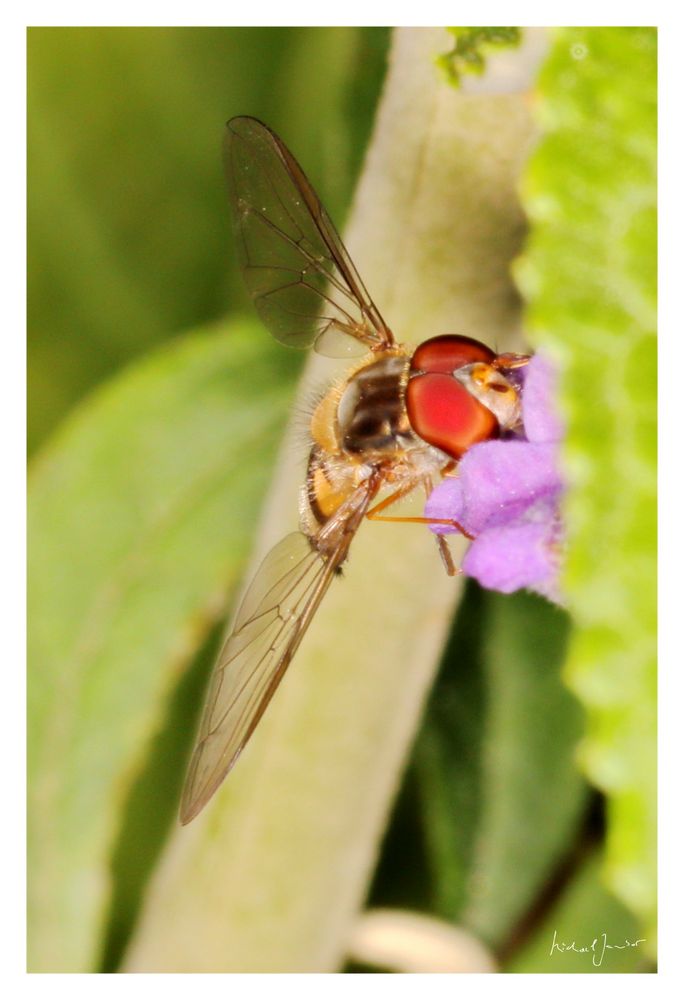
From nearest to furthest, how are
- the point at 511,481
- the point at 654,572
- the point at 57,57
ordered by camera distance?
1. the point at 654,572
2. the point at 511,481
3. the point at 57,57

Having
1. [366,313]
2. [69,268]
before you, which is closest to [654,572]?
[366,313]

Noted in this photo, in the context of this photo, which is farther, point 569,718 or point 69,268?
point 69,268

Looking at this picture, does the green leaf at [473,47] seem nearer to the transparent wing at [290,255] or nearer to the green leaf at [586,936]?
the transparent wing at [290,255]

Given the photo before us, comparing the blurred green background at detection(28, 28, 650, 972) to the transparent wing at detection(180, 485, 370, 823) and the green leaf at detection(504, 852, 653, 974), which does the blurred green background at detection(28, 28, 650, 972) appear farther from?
the transparent wing at detection(180, 485, 370, 823)

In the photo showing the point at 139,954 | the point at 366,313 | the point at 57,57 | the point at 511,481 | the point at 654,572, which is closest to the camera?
the point at 654,572

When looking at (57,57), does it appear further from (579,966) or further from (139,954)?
(579,966)

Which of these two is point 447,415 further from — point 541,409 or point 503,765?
point 503,765

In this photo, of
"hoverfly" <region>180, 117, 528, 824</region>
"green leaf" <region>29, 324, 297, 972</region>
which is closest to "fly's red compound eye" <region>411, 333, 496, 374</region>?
"hoverfly" <region>180, 117, 528, 824</region>

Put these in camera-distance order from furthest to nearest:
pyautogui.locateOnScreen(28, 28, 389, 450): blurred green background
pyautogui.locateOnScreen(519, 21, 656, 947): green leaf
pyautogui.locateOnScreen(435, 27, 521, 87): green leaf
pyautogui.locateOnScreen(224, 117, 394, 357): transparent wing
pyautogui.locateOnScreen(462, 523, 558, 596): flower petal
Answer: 1. pyautogui.locateOnScreen(28, 28, 389, 450): blurred green background
2. pyautogui.locateOnScreen(224, 117, 394, 357): transparent wing
3. pyautogui.locateOnScreen(435, 27, 521, 87): green leaf
4. pyautogui.locateOnScreen(462, 523, 558, 596): flower petal
5. pyautogui.locateOnScreen(519, 21, 656, 947): green leaf
